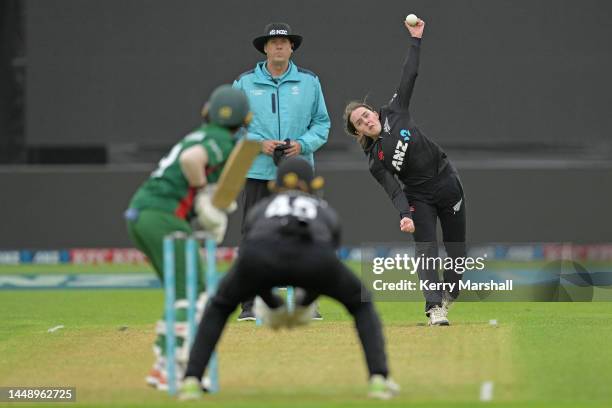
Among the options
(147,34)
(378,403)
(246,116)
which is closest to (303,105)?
(246,116)

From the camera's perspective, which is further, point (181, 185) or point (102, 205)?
point (102, 205)

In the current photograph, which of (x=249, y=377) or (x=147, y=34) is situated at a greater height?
(x=147, y=34)

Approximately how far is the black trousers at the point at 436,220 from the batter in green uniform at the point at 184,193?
310 cm

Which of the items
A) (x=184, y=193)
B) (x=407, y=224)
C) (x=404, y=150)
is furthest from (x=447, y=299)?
(x=184, y=193)

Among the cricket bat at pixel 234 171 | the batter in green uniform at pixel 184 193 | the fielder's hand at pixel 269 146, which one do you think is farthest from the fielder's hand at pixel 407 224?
the cricket bat at pixel 234 171

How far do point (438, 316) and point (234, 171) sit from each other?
356 centimetres

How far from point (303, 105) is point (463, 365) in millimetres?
3449

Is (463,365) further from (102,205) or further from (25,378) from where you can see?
(102,205)

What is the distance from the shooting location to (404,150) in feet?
35.5

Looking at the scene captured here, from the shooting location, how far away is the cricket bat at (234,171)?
25.1ft

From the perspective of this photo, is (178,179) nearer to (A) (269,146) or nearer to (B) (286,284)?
(B) (286,284)

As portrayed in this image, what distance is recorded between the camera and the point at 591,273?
1318cm

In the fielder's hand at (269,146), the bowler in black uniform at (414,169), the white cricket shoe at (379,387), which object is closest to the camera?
the white cricket shoe at (379,387)

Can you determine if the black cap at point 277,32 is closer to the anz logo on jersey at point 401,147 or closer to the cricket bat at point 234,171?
the anz logo on jersey at point 401,147
